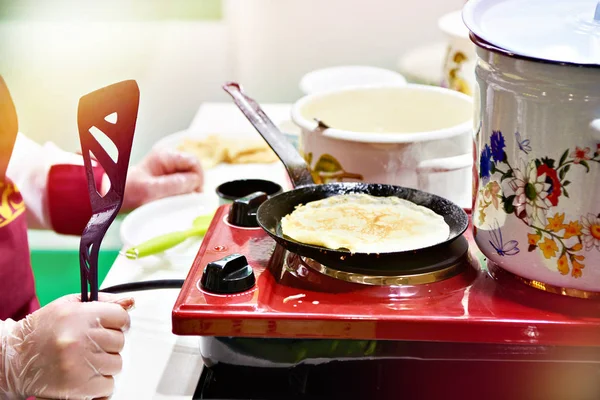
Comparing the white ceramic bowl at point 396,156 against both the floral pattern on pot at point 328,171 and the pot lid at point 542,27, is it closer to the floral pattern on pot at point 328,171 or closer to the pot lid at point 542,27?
the floral pattern on pot at point 328,171

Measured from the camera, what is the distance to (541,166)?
0.63m

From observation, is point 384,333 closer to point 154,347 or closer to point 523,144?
point 523,144

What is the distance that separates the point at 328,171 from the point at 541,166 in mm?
371

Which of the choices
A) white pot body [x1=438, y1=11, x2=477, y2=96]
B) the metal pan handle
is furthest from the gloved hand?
white pot body [x1=438, y1=11, x2=477, y2=96]

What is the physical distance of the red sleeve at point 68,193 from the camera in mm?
1332

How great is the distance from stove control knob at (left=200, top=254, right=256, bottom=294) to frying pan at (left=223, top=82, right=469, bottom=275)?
1.9 inches

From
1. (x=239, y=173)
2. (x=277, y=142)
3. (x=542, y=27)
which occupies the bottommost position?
(x=239, y=173)

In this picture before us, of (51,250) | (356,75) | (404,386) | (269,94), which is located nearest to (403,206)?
(404,386)

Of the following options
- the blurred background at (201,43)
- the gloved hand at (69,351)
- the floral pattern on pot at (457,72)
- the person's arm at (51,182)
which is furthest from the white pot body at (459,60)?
the gloved hand at (69,351)

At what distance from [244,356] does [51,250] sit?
1.66 m

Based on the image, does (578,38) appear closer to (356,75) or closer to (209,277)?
(209,277)

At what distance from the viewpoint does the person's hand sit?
1.35 meters

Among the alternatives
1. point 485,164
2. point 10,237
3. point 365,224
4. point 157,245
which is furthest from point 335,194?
point 10,237

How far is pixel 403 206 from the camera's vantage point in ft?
2.67
